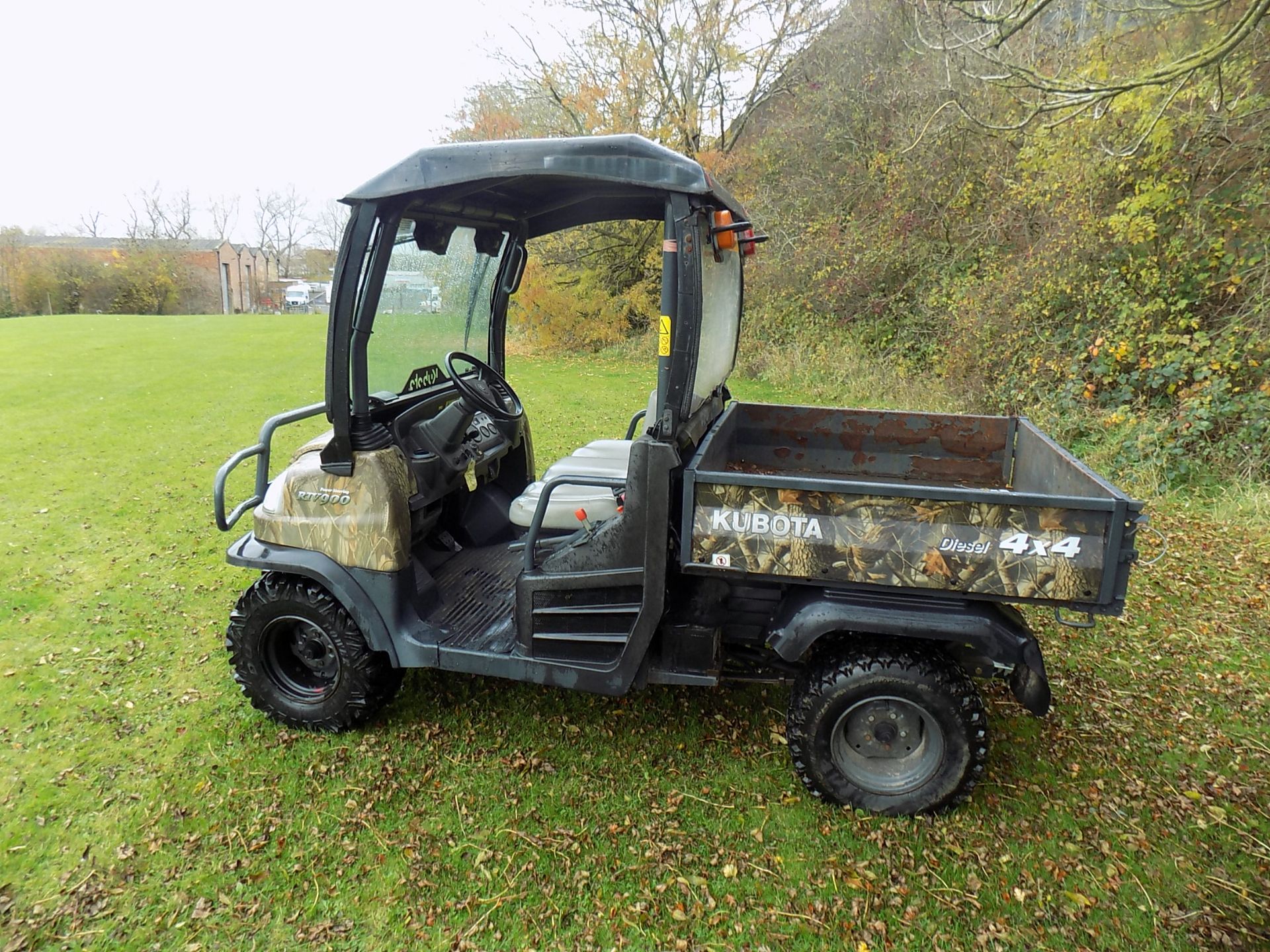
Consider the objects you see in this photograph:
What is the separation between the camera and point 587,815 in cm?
298

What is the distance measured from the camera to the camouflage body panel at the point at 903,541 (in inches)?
101

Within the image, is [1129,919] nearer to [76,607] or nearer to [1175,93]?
[76,607]

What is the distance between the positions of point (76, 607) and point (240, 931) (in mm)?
3073

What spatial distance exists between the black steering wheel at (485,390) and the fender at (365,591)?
2.86 ft

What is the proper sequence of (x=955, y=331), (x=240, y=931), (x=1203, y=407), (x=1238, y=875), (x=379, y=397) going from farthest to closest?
(x=955, y=331) < (x=1203, y=407) < (x=379, y=397) < (x=1238, y=875) < (x=240, y=931)

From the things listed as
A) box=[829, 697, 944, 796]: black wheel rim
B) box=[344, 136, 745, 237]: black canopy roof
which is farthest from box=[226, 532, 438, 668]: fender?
box=[829, 697, 944, 796]: black wheel rim

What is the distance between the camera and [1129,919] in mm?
2541

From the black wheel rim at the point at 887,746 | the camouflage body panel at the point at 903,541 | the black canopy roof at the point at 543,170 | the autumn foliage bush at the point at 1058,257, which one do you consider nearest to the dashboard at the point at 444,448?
the black canopy roof at the point at 543,170

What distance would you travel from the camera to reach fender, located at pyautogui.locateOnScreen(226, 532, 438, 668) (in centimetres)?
319

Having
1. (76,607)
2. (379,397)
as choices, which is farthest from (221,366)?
(379,397)

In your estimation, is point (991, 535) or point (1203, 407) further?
point (1203, 407)

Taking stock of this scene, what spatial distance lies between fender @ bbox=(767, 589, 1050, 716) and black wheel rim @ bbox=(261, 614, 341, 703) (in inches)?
73.0

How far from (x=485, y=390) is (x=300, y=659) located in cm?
150

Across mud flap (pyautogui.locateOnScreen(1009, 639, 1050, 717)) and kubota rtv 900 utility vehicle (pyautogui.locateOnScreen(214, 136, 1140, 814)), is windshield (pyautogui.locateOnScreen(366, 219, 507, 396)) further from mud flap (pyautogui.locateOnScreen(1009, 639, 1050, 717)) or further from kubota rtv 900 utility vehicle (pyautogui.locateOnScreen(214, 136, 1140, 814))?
mud flap (pyautogui.locateOnScreen(1009, 639, 1050, 717))
